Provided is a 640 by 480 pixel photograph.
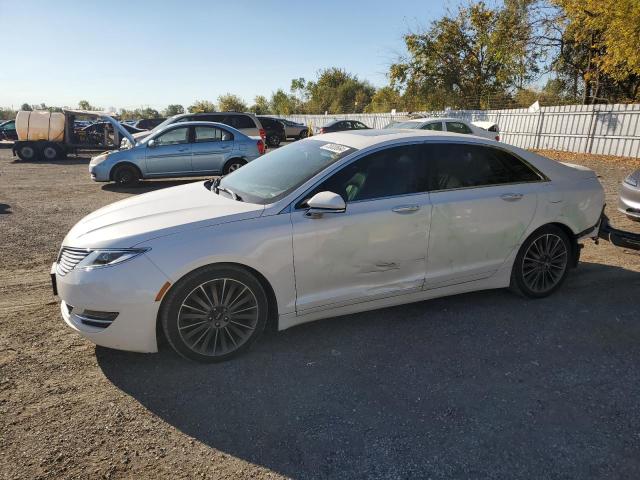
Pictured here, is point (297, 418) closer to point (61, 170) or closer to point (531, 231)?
point (531, 231)

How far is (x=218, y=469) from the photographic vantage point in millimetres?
2371

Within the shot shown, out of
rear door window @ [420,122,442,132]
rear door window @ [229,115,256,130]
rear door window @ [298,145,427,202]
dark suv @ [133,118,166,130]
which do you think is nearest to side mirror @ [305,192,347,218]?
rear door window @ [298,145,427,202]

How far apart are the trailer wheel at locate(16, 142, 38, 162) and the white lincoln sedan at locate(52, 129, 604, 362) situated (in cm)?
1804

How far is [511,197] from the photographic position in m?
4.13

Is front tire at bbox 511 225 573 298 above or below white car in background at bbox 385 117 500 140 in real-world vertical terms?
below

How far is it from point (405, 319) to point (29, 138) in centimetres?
2006

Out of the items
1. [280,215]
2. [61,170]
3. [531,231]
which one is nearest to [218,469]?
[280,215]

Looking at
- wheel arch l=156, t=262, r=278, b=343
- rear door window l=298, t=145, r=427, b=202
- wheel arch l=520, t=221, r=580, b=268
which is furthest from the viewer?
wheel arch l=520, t=221, r=580, b=268

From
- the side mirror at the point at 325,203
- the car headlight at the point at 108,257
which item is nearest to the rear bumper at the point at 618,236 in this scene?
the side mirror at the point at 325,203

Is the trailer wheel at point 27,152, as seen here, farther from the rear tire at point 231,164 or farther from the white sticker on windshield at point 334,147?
the white sticker on windshield at point 334,147

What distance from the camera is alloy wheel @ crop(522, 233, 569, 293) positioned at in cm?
436

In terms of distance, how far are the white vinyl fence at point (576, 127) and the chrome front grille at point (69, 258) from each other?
18.3 metres

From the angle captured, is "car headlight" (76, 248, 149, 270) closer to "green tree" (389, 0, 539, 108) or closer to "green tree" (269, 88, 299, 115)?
"green tree" (389, 0, 539, 108)

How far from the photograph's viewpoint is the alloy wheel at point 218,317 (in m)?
3.18
